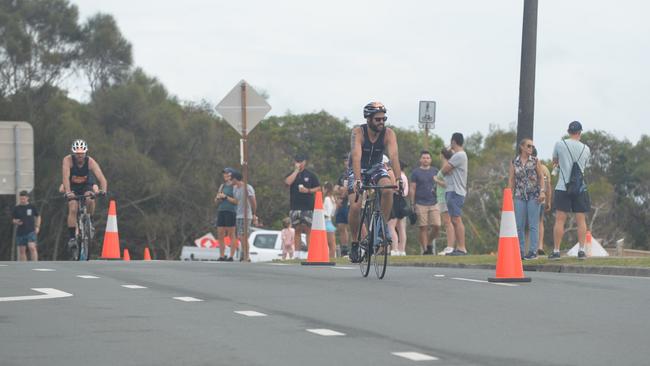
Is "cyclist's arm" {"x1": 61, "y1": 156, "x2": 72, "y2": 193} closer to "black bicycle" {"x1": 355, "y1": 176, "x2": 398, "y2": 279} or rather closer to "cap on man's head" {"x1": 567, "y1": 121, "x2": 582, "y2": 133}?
"black bicycle" {"x1": 355, "y1": 176, "x2": 398, "y2": 279}

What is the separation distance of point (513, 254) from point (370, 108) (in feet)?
7.15

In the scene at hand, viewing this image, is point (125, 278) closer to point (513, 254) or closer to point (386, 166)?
point (386, 166)

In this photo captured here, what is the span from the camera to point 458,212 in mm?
22094

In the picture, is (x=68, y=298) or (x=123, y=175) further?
(x=123, y=175)

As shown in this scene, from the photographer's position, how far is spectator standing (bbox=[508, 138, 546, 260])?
1930 centimetres

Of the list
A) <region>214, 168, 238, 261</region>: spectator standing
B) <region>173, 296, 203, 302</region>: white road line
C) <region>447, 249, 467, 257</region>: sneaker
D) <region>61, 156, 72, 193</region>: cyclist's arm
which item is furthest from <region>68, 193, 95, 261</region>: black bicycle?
<region>173, 296, 203, 302</region>: white road line

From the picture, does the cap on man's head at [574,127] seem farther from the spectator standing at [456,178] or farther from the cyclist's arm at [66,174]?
the cyclist's arm at [66,174]

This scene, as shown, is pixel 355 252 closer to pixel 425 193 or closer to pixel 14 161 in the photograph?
pixel 425 193

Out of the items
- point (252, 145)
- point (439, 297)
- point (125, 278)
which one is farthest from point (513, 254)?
point (252, 145)

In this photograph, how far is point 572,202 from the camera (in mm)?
18953

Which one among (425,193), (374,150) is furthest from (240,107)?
(374,150)

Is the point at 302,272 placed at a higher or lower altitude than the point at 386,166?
lower

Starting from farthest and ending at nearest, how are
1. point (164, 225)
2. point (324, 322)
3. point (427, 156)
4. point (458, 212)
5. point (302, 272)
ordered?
point (164, 225), point (427, 156), point (458, 212), point (302, 272), point (324, 322)

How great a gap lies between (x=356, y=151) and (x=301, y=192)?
10096 millimetres
